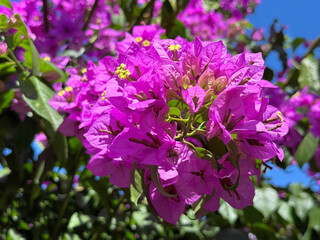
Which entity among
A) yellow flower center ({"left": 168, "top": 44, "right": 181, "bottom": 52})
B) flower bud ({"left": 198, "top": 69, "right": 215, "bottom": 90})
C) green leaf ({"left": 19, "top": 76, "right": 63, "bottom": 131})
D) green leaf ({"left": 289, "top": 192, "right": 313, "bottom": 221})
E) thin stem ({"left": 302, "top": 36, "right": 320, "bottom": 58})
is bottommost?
green leaf ({"left": 289, "top": 192, "right": 313, "bottom": 221})

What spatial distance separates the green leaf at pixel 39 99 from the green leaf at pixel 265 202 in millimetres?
746

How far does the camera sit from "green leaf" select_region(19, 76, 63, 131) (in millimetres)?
867

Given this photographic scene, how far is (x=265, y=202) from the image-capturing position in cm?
130

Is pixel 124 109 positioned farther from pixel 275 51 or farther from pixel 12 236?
pixel 275 51

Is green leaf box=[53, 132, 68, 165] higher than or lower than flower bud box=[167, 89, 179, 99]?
lower

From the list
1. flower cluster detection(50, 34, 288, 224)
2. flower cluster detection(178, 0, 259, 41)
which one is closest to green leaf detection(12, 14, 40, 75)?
flower cluster detection(50, 34, 288, 224)

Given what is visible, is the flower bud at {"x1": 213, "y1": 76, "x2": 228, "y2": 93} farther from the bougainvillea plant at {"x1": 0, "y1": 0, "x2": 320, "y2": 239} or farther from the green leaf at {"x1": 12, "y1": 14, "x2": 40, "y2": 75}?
the green leaf at {"x1": 12, "y1": 14, "x2": 40, "y2": 75}

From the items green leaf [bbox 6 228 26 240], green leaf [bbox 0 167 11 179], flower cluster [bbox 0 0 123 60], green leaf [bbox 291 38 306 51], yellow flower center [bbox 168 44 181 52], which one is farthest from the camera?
green leaf [bbox 291 38 306 51]

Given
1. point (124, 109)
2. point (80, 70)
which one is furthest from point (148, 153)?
point (80, 70)

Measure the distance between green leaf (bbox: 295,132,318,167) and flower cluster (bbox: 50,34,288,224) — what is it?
0.73m

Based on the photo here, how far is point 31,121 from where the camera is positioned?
0.92 m

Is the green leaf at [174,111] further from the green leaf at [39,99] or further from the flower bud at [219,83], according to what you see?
the green leaf at [39,99]

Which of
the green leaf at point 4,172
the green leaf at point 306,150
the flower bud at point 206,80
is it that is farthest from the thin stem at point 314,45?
the green leaf at point 4,172

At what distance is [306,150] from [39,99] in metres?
0.98
